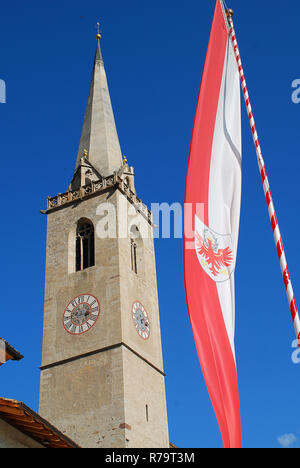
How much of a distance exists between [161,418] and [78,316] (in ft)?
20.2

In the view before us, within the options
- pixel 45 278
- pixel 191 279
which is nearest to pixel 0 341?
pixel 191 279

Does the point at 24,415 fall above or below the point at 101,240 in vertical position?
below

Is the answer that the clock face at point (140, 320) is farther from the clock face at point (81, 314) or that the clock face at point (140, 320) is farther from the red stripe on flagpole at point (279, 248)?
the red stripe on flagpole at point (279, 248)

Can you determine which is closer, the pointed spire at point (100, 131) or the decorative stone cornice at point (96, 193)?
the decorative stone cornice at point (96, 193)

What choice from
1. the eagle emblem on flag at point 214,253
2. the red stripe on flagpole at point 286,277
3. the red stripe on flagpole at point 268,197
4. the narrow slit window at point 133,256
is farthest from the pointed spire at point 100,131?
the red stripe on flagpole at point 286,277

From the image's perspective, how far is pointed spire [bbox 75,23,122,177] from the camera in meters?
38.6

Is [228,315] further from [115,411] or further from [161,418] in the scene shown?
[161,418]

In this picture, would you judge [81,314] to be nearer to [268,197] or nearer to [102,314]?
[102,314]

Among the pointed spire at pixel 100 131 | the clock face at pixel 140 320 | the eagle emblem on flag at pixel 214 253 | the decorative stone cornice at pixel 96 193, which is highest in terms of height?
the pointed spire at pixel 100 131

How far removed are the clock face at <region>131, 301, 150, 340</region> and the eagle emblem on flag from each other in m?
21.9

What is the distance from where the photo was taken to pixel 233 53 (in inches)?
522

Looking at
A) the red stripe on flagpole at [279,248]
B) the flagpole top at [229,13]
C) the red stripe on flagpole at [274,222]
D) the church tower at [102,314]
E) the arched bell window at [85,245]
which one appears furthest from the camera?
the arched bell window at [85,245]

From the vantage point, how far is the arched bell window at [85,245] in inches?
1359

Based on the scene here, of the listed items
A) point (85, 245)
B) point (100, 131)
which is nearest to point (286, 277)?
point (85, 245)
